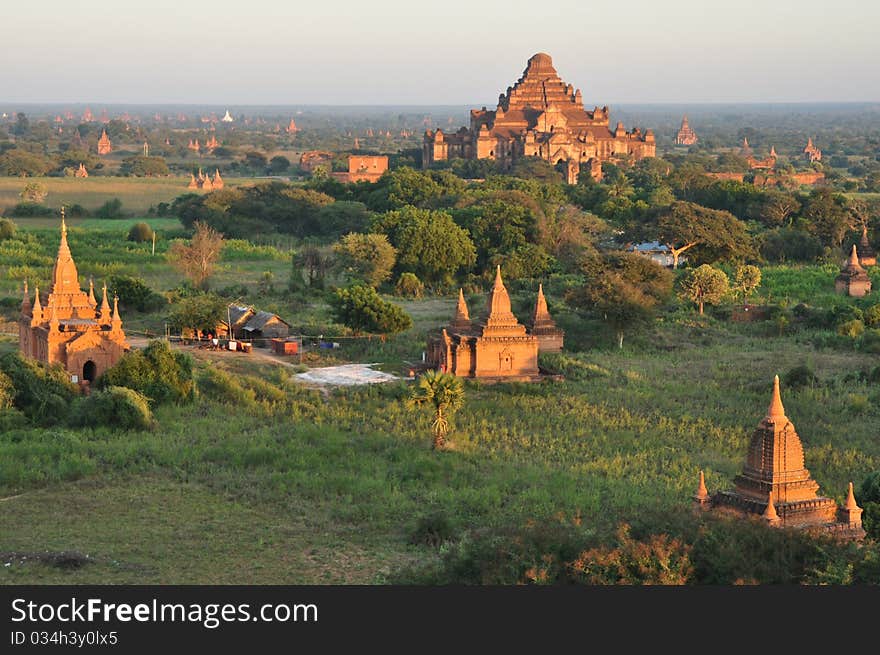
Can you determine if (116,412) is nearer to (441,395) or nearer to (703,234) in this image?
(441,395)

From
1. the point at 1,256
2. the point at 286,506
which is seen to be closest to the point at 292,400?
the point at 286,506

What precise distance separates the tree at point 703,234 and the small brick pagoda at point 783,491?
36310 mm

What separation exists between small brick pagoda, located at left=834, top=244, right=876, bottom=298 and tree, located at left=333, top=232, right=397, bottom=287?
50.5ft

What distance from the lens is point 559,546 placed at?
63.4 feet

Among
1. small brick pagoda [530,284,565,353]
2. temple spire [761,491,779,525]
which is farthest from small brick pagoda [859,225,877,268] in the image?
temple spire [761,491,779,525]

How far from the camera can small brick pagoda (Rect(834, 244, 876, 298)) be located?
49.2 meters

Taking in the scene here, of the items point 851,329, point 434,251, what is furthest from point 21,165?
point 851,329

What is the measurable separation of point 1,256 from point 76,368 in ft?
82.9

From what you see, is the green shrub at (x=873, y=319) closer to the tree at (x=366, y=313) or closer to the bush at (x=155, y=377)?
the tree at (x=366, y=313)

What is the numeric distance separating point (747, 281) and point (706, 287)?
228 centimetres

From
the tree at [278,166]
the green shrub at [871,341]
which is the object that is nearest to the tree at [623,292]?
the green shrub at [871,341]

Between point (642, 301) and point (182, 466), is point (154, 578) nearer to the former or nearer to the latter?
point (182, 466)

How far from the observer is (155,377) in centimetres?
3206

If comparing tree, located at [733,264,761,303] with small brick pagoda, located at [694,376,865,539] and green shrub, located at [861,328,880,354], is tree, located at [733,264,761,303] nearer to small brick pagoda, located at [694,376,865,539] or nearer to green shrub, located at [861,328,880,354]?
green shrub, located at [861,328,880,354]
